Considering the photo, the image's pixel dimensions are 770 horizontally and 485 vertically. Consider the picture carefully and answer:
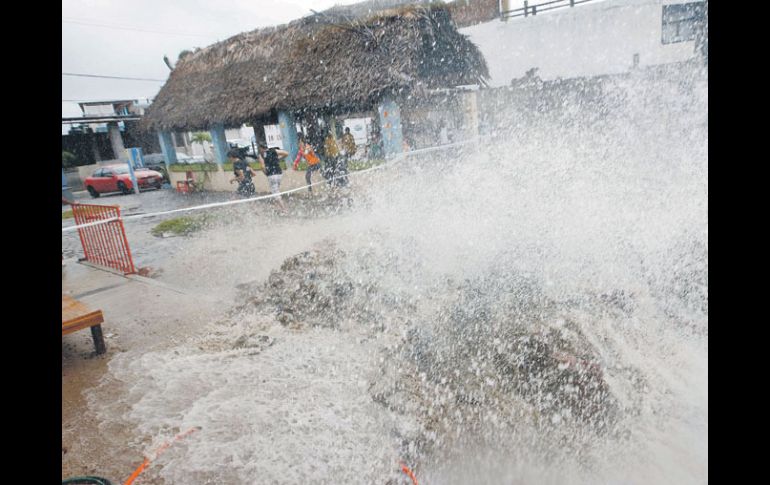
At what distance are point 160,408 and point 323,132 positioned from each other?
9.77 m

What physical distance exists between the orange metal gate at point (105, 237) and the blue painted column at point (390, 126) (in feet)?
20.7

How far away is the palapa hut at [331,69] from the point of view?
32.8 feet

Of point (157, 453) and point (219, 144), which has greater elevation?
point (219, 144)

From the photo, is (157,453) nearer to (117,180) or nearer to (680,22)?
(117,180)

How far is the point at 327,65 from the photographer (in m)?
10.7

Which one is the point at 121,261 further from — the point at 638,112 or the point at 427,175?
the point at 638,112

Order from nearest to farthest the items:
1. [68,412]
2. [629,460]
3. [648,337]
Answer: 1. [629,460]
2. [68,412]
3. [648,337]

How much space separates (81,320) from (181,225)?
626 centimetres

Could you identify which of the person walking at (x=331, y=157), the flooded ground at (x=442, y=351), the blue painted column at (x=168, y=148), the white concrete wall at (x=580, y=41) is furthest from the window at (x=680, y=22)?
the blue painted column at (x=168, y=148)

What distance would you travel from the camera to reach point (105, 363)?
3.77 m

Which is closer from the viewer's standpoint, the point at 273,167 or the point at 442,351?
the point at 442,351

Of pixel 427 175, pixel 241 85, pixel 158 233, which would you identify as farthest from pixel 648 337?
pixel 241 85

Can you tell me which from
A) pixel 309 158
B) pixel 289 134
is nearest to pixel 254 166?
pixel 289 134

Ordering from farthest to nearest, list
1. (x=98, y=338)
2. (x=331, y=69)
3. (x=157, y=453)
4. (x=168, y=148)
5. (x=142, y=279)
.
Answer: (x=168, y=148) → (x=331, y=69) → (x=142, y=279) → (x=98, y=338) → (x=157, y=453)
